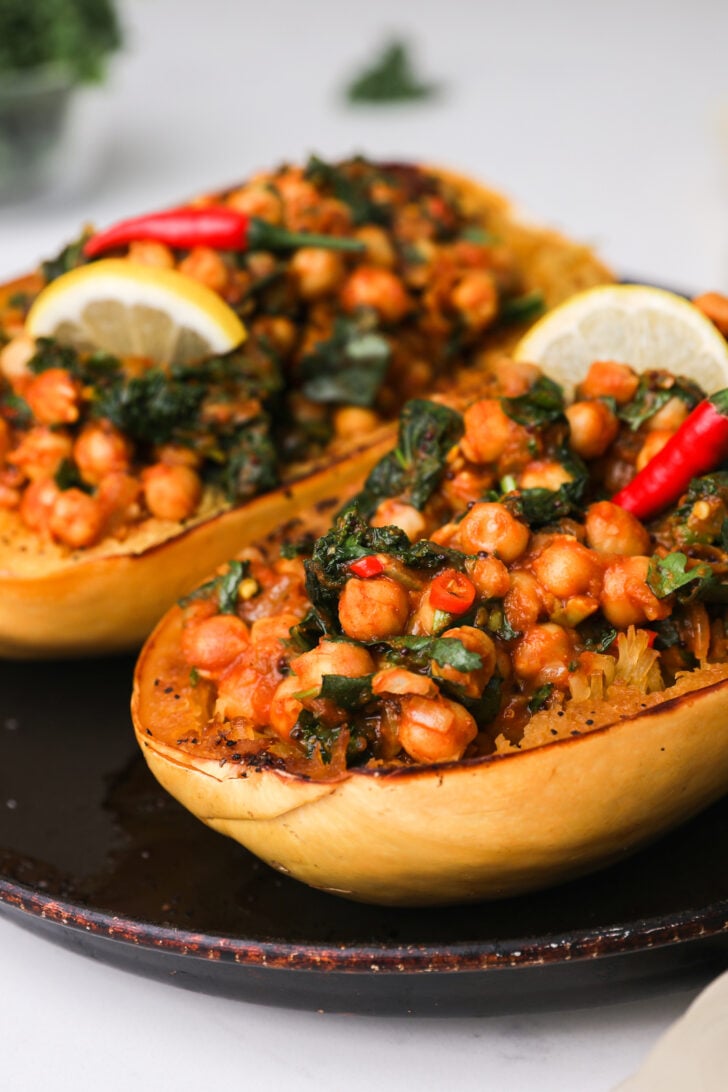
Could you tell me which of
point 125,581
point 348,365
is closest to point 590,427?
point 348,365

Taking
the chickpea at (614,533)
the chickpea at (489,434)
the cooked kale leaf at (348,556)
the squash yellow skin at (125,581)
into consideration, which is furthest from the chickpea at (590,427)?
the squash yellow skin at (125,581)

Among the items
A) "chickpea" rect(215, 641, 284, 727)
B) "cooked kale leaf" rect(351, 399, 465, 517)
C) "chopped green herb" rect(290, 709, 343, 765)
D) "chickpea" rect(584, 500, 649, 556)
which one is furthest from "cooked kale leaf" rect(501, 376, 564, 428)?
"chopped green herb" rect(290, 709, 343, 765)

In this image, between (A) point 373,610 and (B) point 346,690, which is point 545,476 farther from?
(B) point 346,690

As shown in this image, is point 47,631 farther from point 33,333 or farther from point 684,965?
point 684,965

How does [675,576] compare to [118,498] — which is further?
[118,498]

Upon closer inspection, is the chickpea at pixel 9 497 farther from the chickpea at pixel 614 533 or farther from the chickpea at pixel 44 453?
the chickpea at pixel 614 533

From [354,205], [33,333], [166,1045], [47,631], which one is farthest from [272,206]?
[166,1045]
